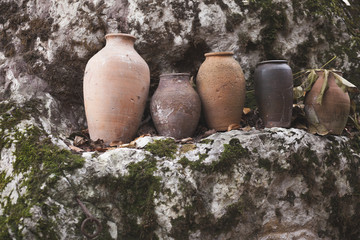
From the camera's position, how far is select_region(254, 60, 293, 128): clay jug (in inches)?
123

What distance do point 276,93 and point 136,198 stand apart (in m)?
1.34

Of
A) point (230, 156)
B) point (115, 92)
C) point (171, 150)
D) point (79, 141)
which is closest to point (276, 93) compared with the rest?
Result: point (230, 156)

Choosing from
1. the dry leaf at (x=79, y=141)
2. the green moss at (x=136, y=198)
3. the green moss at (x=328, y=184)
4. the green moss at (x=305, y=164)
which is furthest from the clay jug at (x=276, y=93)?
the dry leaf at (x=79, y=141)

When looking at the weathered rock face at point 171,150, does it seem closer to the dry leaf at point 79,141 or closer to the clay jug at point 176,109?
the dry leaf at point 79,141

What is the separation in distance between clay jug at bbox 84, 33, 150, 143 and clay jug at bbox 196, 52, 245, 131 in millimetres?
494

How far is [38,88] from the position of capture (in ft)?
11.9

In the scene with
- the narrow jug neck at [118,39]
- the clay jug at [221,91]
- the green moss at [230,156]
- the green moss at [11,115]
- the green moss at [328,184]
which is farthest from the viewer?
the narrow jug neck at [118,39]

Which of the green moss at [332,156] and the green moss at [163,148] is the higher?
the green moss at [163,148]

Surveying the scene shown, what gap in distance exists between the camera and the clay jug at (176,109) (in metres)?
3.16

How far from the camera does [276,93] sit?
313cm

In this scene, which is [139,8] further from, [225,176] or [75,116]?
[225,176]

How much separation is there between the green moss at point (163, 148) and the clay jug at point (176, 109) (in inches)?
12.4

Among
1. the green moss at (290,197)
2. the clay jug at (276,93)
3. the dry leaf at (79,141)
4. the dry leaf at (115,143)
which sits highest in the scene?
A: the clay jug at (276,93)

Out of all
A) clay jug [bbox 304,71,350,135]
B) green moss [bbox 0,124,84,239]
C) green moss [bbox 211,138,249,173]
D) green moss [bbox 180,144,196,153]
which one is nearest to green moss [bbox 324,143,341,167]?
clay jug [bbox 304,71,350,135]
